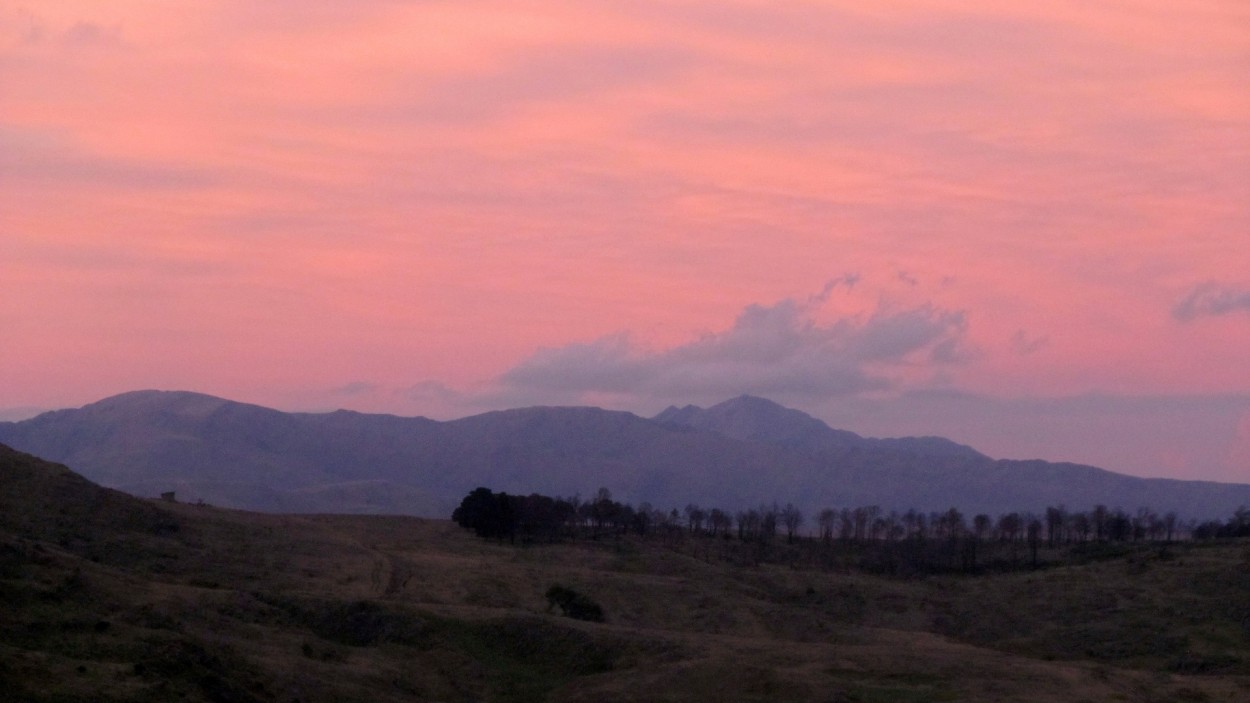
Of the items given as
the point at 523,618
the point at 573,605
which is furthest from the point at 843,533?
the point at 523,618

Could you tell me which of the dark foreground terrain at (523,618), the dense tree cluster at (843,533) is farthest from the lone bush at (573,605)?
the dense tree cluster at (843,533)

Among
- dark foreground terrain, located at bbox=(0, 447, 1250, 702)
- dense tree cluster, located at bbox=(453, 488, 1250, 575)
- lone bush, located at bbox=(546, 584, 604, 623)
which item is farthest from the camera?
dense tree cluster, located at bbox=(453, 488, 1250, 575)

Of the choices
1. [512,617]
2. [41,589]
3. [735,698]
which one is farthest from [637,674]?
[41,589]

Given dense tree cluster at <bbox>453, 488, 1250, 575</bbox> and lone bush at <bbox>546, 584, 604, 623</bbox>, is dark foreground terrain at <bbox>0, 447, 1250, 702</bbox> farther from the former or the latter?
dense tree cluster at <bbox>453, 488, 1250, 575</bbox>

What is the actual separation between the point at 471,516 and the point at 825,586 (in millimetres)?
39279

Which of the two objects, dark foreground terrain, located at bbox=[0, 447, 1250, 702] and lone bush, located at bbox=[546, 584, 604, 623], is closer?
dark foreground terrain, located at bbox=[0, 447, 1250, 702]

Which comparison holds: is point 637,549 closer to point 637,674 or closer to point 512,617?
point 512,617

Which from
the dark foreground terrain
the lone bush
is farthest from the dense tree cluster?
the lone bush

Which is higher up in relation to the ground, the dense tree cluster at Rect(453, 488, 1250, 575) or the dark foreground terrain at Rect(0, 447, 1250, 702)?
the dense tree cluster at Rect(453, 488, 1250, 575)

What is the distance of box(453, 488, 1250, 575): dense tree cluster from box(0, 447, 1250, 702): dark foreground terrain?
18.4 ft

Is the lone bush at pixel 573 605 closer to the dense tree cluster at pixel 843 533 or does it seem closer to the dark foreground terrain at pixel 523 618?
the dark foreground terrain at pixel 523 618

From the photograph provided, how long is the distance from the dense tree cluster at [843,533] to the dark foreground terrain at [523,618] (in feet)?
18.4

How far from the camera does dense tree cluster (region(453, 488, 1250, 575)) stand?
13950cm

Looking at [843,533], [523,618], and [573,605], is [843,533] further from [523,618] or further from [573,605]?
[523,618]
